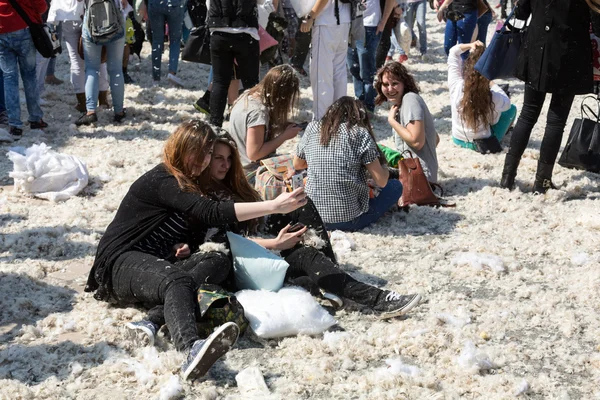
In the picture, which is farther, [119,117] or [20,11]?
[119,117]

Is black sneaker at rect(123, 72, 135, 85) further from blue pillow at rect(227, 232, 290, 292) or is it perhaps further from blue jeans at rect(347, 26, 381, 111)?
blue pillow at rect(227, 232, 290, 292)

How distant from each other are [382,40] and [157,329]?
7046 millimetres

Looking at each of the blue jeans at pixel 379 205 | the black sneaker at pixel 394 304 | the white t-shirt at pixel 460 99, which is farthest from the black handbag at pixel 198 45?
the black sneaker at pixel 394 304

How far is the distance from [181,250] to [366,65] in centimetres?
516

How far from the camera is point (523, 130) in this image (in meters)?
6.02

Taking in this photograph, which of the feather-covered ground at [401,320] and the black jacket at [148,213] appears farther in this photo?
the black jacket at [148,213]

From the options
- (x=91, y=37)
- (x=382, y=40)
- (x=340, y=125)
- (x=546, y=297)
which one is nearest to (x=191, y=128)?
(x=340, y=125)

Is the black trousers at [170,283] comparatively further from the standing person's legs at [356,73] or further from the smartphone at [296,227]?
the standing person's legs at [356,73]

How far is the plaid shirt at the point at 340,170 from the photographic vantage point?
512 cm

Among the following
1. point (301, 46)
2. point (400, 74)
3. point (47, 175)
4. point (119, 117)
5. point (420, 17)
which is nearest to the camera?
point (47, 175)

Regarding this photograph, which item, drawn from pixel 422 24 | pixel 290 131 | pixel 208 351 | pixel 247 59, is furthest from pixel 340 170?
pixel 422 24

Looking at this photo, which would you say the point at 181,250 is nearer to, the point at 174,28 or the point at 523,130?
the point at 523,130

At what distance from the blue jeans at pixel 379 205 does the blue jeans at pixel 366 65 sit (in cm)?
332

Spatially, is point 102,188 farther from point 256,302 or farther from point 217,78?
point 256,302
